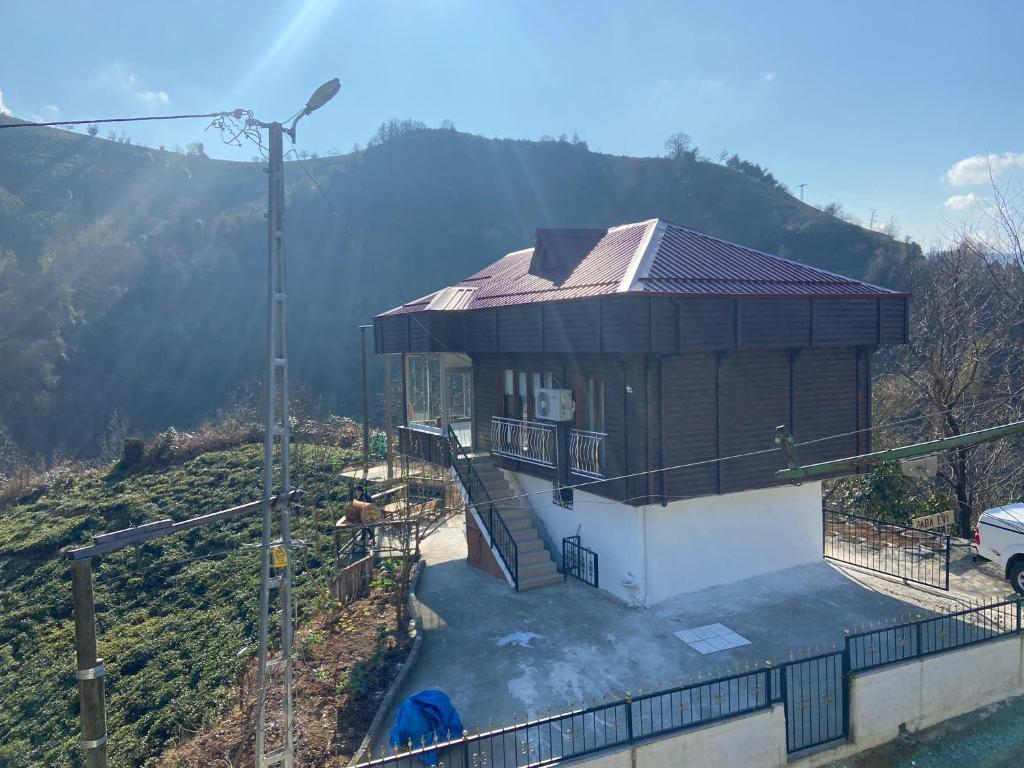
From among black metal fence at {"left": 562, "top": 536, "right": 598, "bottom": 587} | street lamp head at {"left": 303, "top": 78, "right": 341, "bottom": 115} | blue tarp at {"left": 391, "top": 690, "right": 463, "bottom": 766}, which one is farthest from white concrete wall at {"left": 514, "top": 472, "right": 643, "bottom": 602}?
street lamp head at {"left": 303, "top": 78, "right": 341, "bottom": 115}

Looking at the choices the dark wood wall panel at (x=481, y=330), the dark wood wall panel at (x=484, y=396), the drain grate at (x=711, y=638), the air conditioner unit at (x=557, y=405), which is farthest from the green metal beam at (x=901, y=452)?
the dark wood wall panel at (x=484, y=396)

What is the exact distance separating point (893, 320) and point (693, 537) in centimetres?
622

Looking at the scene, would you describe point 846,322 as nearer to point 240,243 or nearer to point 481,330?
point 481,330

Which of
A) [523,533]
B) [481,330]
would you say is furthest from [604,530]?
[481,330]

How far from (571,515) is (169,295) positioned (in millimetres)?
54782

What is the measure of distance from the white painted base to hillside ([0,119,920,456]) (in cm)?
3807

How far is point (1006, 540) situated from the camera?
13.0 metres

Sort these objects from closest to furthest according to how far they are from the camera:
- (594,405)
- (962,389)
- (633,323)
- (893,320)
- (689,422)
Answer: (633,323)
(689,422)
(594,405)
(893,320)
(962,389)

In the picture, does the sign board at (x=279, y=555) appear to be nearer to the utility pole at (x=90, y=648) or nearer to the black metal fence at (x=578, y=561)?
the utility pole at (x=90, y=648)

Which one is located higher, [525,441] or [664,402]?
[664,402]

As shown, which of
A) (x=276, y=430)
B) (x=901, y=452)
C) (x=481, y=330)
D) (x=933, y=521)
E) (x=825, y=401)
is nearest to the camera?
(x=276, y=430)

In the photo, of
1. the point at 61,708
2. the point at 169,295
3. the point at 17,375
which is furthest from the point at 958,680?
the point at 169,295

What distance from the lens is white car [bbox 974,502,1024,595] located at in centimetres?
1276

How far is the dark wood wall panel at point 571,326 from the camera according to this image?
12461 millimetres
